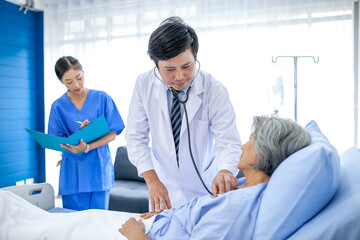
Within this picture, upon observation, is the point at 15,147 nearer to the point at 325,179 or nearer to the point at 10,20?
the point at 10,20

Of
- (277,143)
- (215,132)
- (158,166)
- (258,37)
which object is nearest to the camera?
(277,143)

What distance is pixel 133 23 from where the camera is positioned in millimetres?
3758

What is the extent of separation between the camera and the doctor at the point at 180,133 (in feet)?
4.59

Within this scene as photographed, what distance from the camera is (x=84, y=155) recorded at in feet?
7.25

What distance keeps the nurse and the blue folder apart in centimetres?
8

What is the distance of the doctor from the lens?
4.59 ft

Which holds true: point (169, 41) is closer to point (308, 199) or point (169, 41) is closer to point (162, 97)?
point (162, 97)

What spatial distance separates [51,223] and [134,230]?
0.43 metres

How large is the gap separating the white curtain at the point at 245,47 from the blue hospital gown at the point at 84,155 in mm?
1423

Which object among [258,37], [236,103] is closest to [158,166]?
[236,103]

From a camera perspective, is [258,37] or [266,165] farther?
[258,37]

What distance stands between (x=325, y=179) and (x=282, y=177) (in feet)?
0.40

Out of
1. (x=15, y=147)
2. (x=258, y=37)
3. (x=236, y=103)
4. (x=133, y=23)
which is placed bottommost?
(x=15, y=147)

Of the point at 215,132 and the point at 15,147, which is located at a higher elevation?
the point at 215,132
